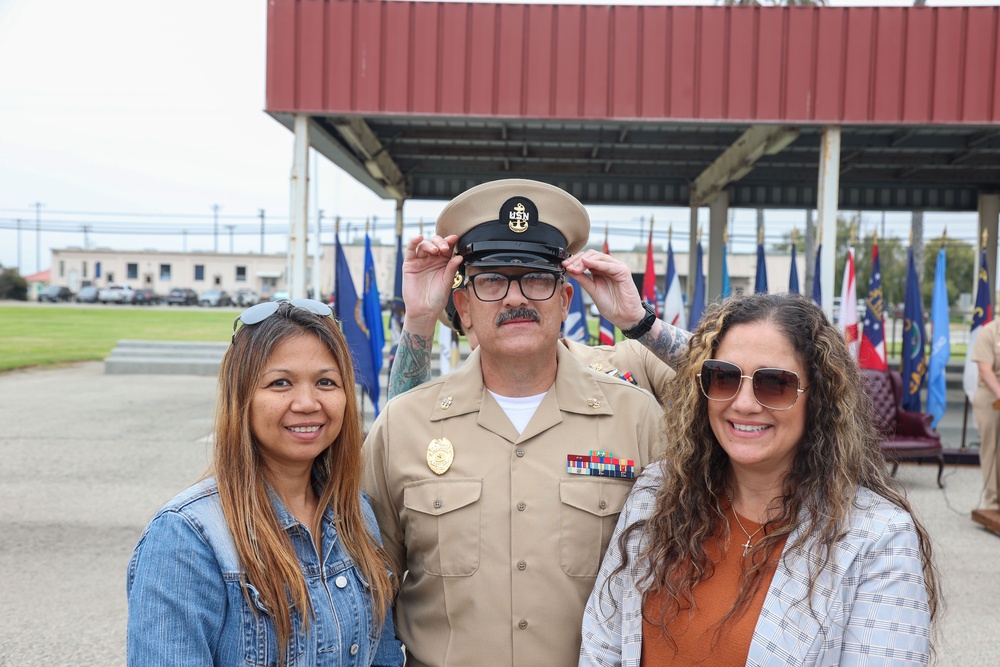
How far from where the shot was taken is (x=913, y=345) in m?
9.82

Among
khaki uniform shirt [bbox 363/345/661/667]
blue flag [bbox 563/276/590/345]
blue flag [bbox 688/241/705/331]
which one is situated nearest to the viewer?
khaki uniform shirt [bbox 363/345/661/667]

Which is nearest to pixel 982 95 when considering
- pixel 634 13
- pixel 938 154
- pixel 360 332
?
pixel 634 13

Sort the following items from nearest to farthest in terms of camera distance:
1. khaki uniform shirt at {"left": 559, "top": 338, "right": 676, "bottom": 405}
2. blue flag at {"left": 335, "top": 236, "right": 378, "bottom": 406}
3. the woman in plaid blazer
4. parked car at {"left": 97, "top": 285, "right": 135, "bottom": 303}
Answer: the woman in plaid blazer < khaki uniform shirt at {"left": 559, "top": 338, "right": 676, "bottom": 405} < blue flag at {"left": 335, "top": 236, "right": 378, "bottom": 406} < parked car at {"left": 97, "top": 285, "right": 135, "bottom": 303}

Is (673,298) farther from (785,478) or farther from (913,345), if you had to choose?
(785,478)

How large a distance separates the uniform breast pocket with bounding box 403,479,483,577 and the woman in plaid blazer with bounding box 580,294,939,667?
36 centimetres

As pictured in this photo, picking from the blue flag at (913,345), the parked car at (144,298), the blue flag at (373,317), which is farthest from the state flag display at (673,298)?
the parked car at (144,298)

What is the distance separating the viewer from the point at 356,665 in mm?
1688

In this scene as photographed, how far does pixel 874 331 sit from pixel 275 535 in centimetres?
926

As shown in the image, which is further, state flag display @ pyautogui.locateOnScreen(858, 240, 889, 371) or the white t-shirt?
state flag display @ pyautogui.locateOnScreen(858, 240, 889, 371)

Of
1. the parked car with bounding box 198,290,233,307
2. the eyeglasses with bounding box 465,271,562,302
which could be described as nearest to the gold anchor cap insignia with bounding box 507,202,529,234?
the eyeglasses with bounding box 465,271,562,302

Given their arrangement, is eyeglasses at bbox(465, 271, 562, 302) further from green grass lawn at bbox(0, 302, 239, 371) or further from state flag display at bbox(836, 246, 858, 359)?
green grass lawn at bbox(0, 302, 239, 371)

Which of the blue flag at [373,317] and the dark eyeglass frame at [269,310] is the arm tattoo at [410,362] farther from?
the blue flag at [373,317]

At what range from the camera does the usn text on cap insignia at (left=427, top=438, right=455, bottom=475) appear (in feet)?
6.99

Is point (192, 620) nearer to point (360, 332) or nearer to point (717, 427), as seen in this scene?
point (717, 427)
